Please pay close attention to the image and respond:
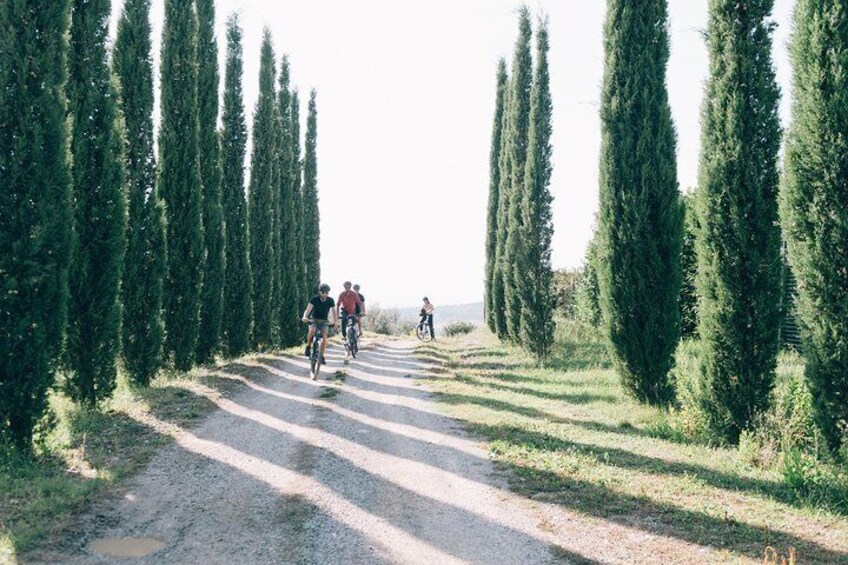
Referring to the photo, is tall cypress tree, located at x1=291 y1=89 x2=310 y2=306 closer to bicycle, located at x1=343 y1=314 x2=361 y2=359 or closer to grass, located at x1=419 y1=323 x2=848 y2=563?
bicycle, located at x1=343 y1=314 x2=361 y2=359

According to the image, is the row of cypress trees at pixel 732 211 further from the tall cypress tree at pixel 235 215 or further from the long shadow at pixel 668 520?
the tall cypress tree at pixel 235 215

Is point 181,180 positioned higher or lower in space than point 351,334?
higher

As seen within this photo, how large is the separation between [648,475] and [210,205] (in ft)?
42.4

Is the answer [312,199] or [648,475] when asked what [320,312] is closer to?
[648,475]

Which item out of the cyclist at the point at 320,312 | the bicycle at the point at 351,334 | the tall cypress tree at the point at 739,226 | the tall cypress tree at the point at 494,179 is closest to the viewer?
the tall cypress tree at the point at 739,226

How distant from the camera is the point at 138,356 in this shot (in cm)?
1134

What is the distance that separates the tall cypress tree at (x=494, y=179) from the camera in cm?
2825

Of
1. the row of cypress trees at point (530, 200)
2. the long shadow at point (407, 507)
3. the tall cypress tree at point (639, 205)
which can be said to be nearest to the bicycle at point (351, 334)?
the row of cypress trees at point (530, 200)

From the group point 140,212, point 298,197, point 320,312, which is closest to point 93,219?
point 140,212

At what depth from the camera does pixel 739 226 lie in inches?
302

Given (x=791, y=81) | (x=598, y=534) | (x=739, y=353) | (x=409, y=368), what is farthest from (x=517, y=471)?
(x=409, y=368)

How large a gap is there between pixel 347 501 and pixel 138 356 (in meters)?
7.67

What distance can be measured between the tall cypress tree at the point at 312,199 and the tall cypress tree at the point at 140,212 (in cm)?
2049

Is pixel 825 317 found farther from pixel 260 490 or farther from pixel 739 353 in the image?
pixel 260 490
